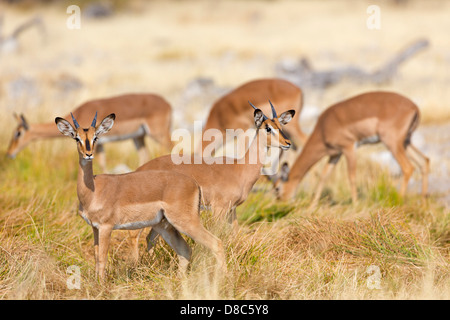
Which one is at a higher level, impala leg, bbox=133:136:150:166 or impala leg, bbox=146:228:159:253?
impala leg, bbox=133:136:150:166

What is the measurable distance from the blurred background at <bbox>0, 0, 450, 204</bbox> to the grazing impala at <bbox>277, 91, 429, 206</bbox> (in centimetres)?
126

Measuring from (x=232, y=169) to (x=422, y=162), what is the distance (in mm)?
4461

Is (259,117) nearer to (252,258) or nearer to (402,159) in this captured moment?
(252,258)

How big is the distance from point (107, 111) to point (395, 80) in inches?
405

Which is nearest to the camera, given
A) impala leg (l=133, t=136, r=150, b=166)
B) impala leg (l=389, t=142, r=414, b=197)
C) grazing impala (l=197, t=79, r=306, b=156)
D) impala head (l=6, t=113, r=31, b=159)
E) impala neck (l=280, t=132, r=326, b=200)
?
impala neck (l=280, t=132, r=326, b=200)

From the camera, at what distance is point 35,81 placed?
18.0 meters

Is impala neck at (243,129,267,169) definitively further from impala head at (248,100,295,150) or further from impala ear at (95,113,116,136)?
impala ear at (95,113,116,136)

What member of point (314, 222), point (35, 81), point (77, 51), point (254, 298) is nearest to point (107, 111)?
point (314, 222)

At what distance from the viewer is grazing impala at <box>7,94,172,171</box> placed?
9.41m

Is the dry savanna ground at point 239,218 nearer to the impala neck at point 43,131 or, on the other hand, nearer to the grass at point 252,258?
the grass at point 252,258

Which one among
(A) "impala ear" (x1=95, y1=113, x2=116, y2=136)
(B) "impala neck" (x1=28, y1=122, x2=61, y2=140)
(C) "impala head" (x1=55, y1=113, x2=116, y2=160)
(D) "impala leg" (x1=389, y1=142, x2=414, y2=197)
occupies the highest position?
(B) "impala neck" (x1=28, y1=122, x2=61, y2=140)

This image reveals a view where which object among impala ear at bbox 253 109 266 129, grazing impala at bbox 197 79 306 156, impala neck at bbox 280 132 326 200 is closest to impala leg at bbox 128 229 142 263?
impala ear at bbox 253 109 266 129
